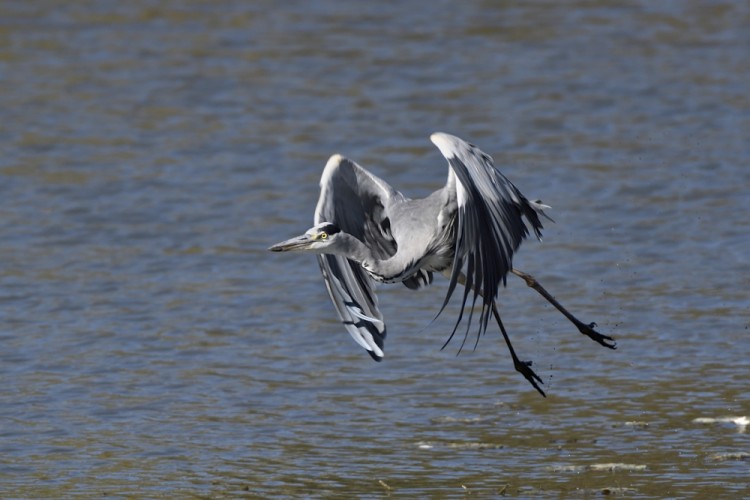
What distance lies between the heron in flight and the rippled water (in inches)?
26.5

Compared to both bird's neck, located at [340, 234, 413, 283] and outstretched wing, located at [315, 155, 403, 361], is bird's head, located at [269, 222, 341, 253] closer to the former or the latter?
bird's neck, located at [340, 234, 413, 283]

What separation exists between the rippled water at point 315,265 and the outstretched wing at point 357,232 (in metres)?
0.49

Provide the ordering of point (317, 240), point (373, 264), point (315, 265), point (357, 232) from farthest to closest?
point (315, 265) < point (357, 232) < point (373, 264) < point (317, 240)

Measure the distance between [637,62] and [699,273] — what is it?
20.5 feet

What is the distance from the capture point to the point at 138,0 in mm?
19547

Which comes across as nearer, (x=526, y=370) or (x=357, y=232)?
(x=526, y=370)

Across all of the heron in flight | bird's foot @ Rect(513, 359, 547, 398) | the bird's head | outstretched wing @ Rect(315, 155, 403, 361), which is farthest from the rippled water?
the bird's head

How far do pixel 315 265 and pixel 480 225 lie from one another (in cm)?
441

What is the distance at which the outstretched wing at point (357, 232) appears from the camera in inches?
336

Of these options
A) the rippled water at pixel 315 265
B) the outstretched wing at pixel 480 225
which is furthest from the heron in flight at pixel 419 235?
the rippled water at pixel 315 265

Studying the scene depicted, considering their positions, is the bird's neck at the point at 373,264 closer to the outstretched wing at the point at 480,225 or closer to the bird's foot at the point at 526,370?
the outstretched wing at the point at 480,225

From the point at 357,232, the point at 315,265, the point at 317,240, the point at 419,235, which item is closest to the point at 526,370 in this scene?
the point at 419,235

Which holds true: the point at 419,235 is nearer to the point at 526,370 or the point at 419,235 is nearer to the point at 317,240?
the point at 317,240

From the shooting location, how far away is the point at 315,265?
11.7 metres
